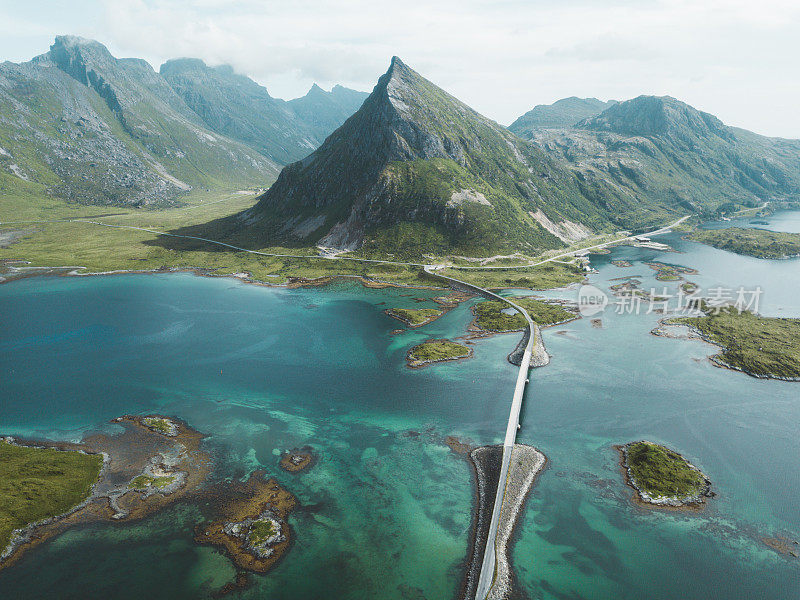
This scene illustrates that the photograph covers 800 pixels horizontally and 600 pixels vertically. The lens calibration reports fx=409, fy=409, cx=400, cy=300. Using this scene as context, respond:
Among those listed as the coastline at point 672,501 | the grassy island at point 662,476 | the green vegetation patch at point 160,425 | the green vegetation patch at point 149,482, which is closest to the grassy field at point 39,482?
the green vegetation patch at point 149,482

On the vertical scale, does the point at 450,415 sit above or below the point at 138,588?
above

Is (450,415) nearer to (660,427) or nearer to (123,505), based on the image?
(660,427)

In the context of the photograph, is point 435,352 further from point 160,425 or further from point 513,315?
point 160,425

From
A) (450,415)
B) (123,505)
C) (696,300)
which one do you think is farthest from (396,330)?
(696,300)

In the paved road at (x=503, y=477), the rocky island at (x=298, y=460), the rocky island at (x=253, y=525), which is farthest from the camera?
the rocky island at (x=298, y=460)
